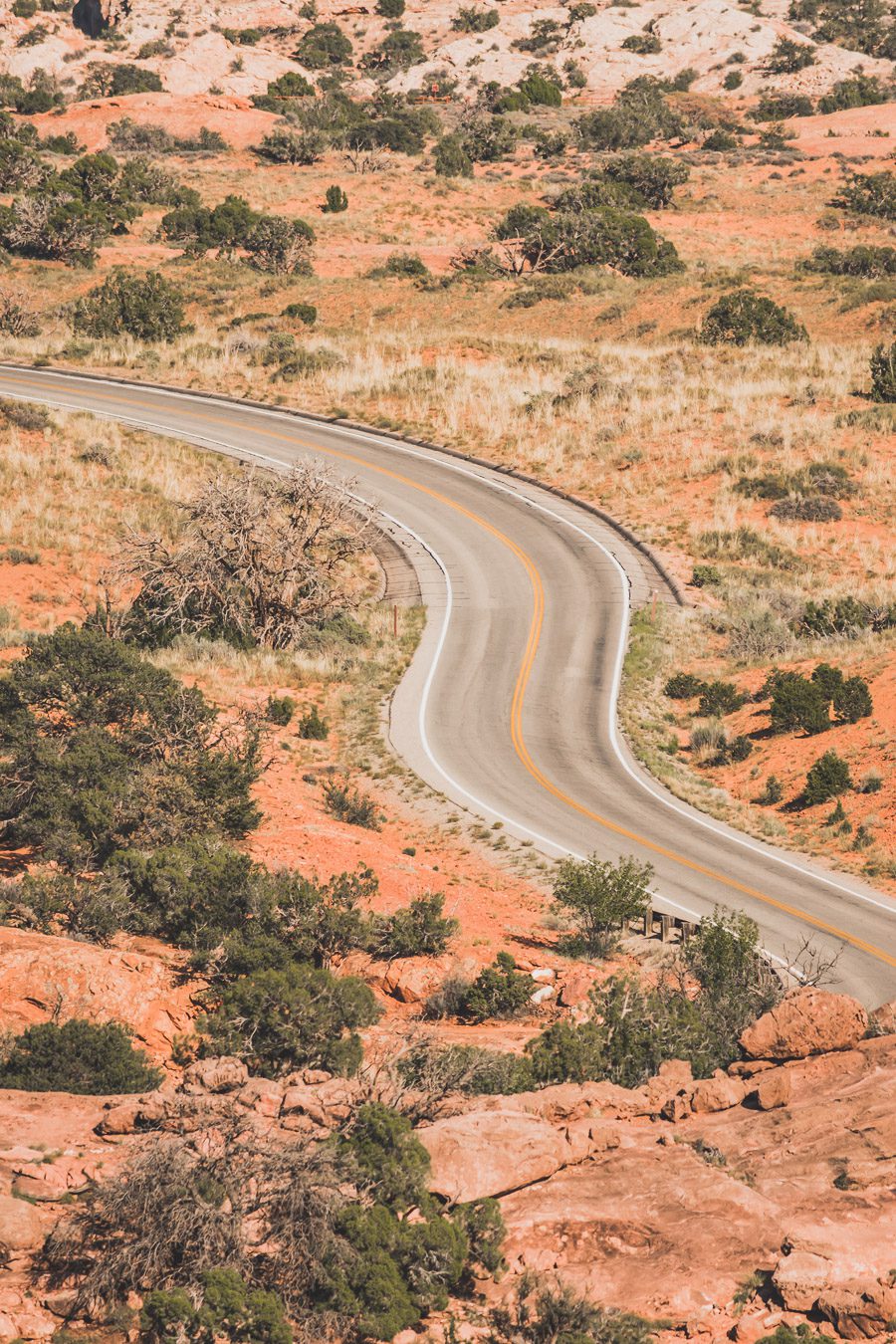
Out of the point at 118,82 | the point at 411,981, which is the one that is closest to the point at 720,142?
the point at 118,82

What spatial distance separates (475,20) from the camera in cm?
14800

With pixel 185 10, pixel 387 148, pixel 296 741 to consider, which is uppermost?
pixel 185 10

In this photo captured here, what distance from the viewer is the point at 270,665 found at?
122 feet

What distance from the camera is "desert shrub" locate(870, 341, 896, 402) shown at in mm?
55719

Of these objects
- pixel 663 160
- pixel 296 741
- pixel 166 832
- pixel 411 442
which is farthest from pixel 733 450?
pixel 663 160

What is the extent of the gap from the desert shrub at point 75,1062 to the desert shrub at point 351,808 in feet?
44.3

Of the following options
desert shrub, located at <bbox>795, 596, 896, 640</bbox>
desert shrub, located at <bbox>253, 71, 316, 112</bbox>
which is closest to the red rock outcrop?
desert shrub, located at <bbox>795, 596, 896, 640</bbox>

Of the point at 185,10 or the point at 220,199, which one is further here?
the point at 185,10

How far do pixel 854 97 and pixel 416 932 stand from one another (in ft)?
410

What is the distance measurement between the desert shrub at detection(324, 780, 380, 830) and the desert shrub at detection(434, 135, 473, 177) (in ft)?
267

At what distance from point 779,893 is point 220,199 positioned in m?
80.6

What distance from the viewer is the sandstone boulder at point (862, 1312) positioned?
33.7 ft

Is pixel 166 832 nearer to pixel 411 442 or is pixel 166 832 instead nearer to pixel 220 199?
pixel 411 442

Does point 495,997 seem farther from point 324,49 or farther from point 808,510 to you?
point 324,49
